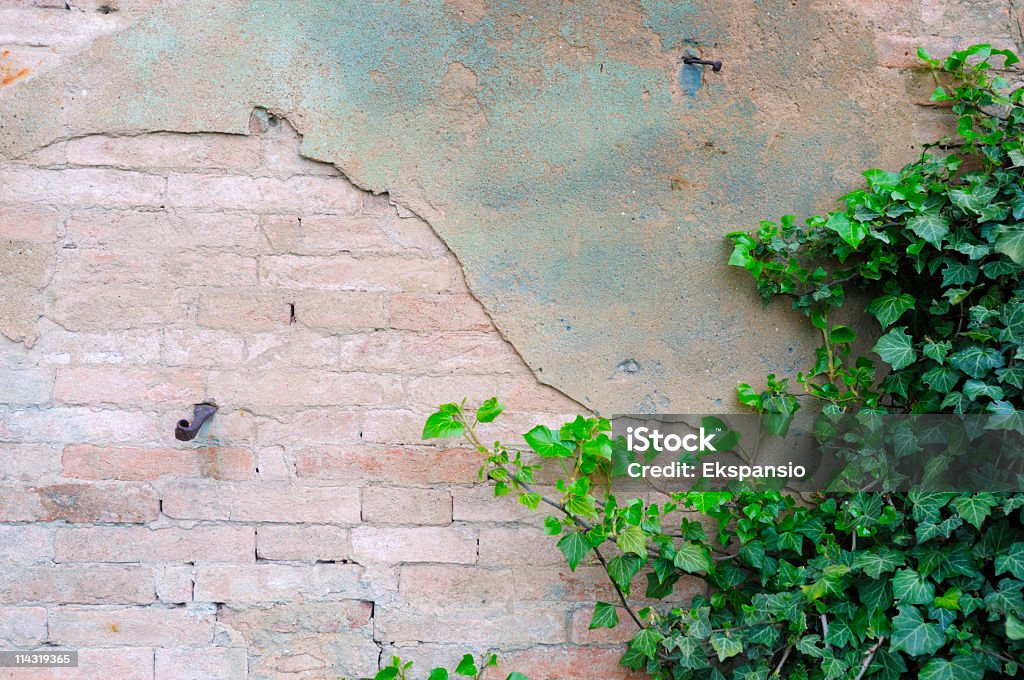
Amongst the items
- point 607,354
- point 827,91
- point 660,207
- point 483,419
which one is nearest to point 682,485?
point 607,354

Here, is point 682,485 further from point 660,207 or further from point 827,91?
point 827,91

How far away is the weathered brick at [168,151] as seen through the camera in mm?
2184

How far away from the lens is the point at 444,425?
6.77ft

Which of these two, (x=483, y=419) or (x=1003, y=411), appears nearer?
(x=1003, y=411)

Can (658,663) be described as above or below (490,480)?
below

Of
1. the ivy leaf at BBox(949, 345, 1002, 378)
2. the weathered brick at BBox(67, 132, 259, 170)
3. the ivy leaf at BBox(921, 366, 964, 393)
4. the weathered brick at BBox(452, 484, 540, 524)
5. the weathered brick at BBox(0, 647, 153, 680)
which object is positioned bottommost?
the weathered brick at BBox(0, 647, 153, 680)

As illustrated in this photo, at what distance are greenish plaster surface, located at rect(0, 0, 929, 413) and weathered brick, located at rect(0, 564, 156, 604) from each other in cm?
123

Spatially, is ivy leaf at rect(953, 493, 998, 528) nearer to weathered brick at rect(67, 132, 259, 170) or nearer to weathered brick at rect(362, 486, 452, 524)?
weathered brick at rect(362, 486, 452, 524)

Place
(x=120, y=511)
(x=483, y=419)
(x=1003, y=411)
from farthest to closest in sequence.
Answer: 1. (x=120, y=511)
2. (x=483, y=419)
3. (x=1003, y=411)

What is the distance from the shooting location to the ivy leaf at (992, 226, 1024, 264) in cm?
195

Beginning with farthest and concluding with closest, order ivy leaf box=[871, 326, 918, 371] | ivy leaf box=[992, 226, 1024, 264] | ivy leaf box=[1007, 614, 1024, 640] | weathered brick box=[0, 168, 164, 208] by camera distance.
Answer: weathered brick box=[0, 168, 164, 208], ivy leaf box=[871, 326, 918, 371], ivy leaf box=[992, 226, 1024, 264], ivy leaf box=[1007, 614, 1024, 640]

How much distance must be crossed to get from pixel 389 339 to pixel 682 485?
946mm

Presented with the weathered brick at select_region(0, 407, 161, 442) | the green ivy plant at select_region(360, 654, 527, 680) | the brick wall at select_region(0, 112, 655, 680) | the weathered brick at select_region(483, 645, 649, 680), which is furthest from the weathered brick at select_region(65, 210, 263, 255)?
the weathered brick at select_region(483, 645, 649, 680)

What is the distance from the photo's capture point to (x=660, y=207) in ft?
7.27
